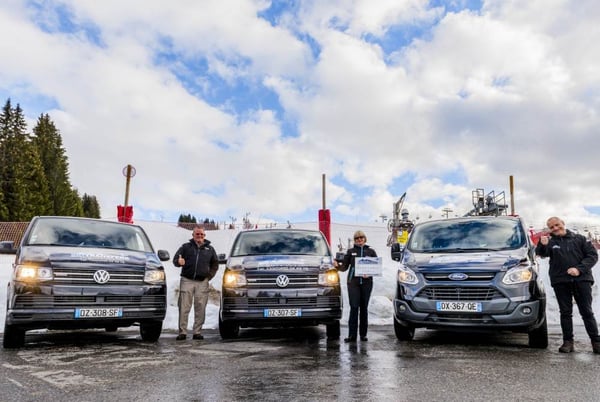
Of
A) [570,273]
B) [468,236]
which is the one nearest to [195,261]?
[468,236]

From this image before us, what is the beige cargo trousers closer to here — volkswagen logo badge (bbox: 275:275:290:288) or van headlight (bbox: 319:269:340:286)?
volkswagen logo badge (bbox: 275:275:290:288)

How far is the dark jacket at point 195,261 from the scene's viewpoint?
27.8 ft

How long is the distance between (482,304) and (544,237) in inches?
51.2

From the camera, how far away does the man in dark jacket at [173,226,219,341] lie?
8406 millimetres

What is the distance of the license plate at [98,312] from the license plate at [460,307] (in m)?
4.59

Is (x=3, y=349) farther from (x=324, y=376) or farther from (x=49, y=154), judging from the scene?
(x=49, y=154)

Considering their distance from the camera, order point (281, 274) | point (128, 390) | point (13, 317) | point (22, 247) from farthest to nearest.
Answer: point (281, 274)
point (22, 247)
point (13, 317)
point (128, 390)

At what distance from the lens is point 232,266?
806cm

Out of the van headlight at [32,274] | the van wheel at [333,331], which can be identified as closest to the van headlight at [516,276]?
the van wheel at [333,331]

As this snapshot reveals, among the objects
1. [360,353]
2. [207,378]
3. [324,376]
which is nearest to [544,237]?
[360,353]

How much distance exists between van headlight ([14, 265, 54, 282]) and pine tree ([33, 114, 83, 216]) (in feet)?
175

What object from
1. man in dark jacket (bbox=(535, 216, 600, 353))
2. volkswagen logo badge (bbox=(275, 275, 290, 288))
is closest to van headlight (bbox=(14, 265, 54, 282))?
volkswagen logo badge (bbox=(275, 275, 290, 288))

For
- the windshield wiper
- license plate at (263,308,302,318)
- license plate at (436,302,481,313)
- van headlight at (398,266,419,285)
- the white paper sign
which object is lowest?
license plate at (263,308,302,318)

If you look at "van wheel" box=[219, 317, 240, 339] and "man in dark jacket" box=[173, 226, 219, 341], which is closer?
"van wheel" box=[219, 317, 240, 339]
